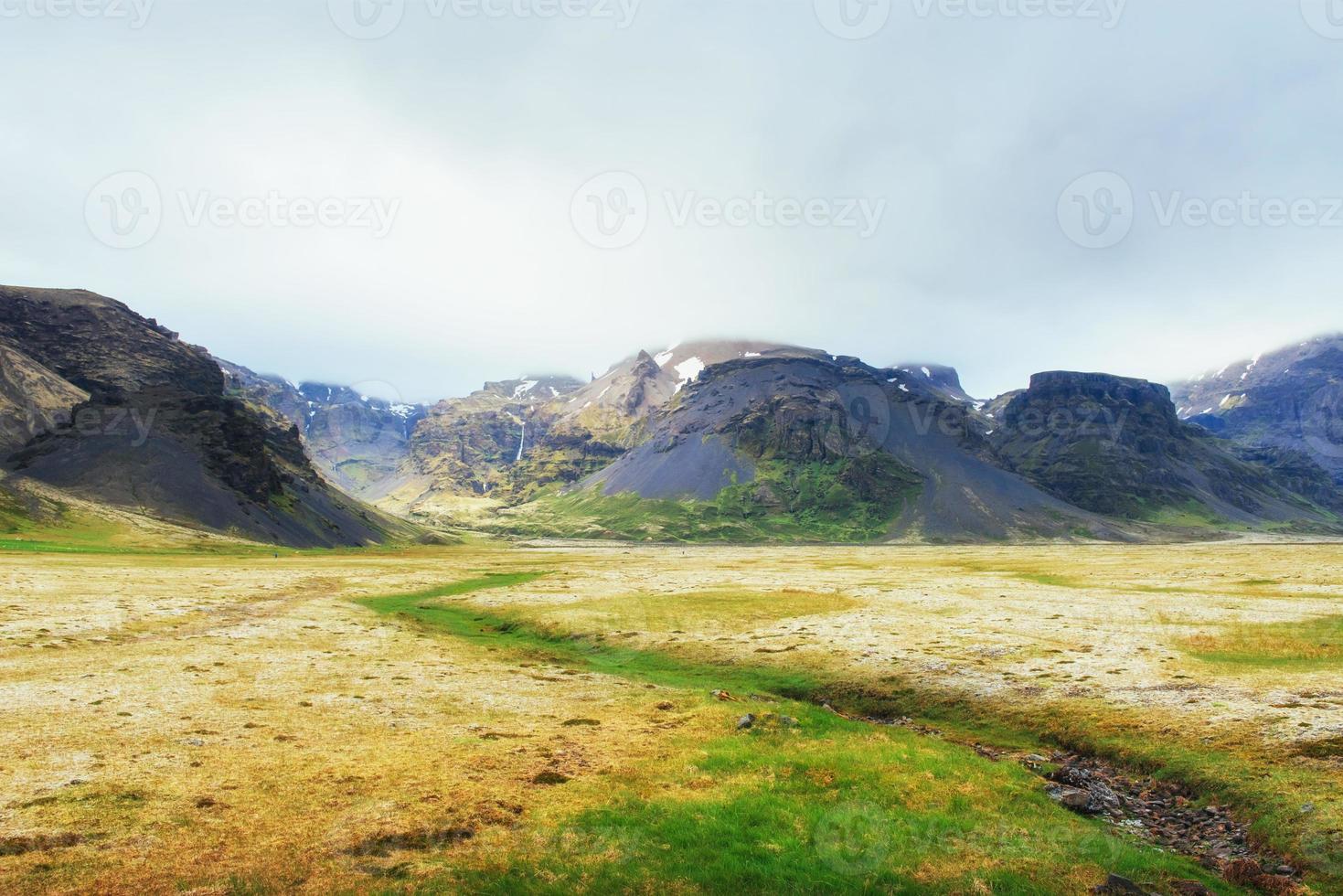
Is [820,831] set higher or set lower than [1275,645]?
lower

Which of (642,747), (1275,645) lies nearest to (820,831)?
(642,747)

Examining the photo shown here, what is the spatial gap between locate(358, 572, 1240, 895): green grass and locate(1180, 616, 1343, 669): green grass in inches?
893

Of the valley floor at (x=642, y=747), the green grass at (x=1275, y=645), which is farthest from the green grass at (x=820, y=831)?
the green grass at (x=1275, y=645)

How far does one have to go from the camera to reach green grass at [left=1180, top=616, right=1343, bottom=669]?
3575cm

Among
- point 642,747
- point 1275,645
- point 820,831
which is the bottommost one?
point 642,747

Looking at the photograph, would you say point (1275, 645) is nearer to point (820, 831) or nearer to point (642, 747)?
point (820, 831)

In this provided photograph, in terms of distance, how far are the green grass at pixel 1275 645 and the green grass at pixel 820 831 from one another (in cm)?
2269

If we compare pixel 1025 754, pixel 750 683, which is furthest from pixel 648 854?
pixel 750 683

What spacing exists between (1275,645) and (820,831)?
39.5 metres

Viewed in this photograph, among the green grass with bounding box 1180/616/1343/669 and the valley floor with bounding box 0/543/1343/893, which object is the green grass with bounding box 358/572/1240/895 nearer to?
the valley floor with bounding box 0/543/1343/893

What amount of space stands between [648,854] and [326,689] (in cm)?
2325

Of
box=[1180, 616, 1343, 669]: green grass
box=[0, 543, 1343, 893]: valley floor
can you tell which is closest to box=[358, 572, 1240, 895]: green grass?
box=[0, 543, 1343, 893]: valley floor

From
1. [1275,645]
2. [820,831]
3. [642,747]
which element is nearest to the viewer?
[820,831]

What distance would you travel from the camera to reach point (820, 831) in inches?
695
